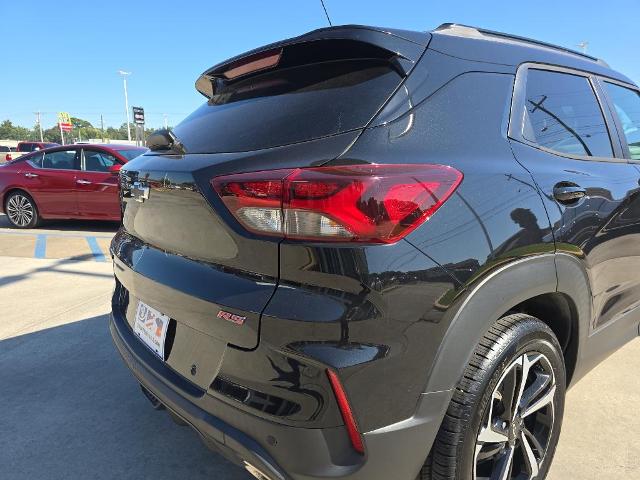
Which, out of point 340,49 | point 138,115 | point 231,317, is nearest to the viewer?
point 231,317

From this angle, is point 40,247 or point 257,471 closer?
point 257,471

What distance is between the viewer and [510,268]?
1.62m

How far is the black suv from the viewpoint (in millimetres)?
1387

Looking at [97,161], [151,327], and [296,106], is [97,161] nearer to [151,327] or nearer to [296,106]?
[151,327]

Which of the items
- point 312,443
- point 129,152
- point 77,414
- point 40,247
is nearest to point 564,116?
point 312,443

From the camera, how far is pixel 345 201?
1386mm

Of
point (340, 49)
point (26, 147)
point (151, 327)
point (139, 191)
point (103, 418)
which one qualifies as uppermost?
point (26, 147)

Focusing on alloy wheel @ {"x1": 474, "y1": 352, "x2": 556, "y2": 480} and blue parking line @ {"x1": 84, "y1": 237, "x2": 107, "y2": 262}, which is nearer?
alloy wheel @ {"x1": 474, "y1": 352, "x2": 556, "y2": 480}

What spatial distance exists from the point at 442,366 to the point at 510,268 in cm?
42

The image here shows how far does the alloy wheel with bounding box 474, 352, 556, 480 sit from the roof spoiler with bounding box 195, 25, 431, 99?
3.75 ft

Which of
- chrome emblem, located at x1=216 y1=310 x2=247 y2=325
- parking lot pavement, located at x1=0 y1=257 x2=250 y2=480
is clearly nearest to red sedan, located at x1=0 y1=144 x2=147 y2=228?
parking lot pavement, located at x1=0 y1=257 x2=250 y2=480

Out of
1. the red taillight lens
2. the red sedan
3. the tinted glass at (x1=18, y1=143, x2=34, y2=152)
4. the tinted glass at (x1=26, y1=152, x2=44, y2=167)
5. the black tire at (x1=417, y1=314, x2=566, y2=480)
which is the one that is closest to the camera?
the red taillight lens

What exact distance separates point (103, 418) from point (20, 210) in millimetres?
7618

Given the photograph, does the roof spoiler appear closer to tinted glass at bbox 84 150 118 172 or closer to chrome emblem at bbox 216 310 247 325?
chrome emblem at bbox 216 310 247 325
